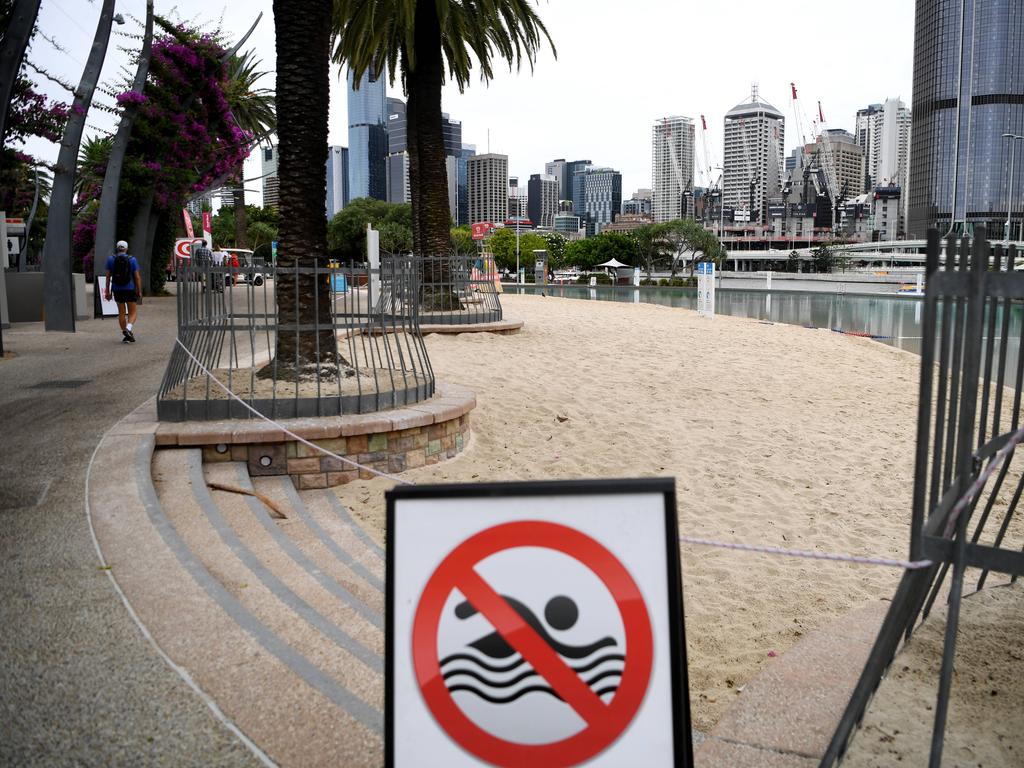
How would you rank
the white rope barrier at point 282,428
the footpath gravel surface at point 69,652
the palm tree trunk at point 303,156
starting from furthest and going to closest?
the palm tree trunk at point 303,156
the white rope barrier at point 282,428
the footpath gravel surface at point 69,652

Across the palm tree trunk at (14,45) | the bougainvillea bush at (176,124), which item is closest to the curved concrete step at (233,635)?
the palm tree trunk at (14,45)

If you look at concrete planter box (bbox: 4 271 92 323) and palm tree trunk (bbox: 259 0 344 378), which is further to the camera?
concrete planter box (bbox: 4 271 92 323)

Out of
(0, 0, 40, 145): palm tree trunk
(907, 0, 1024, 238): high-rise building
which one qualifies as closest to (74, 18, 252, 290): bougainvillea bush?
(0, 0, 40, 145): palm tree trunk

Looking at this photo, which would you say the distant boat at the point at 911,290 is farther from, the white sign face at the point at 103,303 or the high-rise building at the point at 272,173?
the white sign face at the point at 103,303

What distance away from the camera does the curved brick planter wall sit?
22.1 ft

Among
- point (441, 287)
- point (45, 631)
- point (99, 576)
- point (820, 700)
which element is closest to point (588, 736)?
point (820, 700)

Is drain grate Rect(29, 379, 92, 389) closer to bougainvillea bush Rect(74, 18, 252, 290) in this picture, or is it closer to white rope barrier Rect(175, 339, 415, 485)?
white rope barrier Rect(175, 339, 415, 485)

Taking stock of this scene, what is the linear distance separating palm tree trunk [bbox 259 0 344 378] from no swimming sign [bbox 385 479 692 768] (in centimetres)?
627

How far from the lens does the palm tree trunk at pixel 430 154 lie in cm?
1839

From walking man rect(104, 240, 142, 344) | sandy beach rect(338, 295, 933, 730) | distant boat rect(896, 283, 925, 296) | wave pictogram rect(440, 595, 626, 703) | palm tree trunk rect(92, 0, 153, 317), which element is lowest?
sandy beach rect(338, 295, 933, 730)

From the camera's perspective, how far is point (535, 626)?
6.83 ft

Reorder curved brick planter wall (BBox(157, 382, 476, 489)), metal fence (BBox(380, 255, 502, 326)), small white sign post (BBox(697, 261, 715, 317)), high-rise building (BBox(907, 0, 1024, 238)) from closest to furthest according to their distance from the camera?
1. curved brick planter wall (BBox(157, 382, 476, 489))
2. metal fence (BBox(380, 255, 502, 326))
3. small white sign post (BBox(697, 261, 715, 317))
4. high-rise building (BBox(907, 0, 1024, 238))

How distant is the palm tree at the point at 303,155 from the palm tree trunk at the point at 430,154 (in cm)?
918

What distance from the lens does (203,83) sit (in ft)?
84.8
